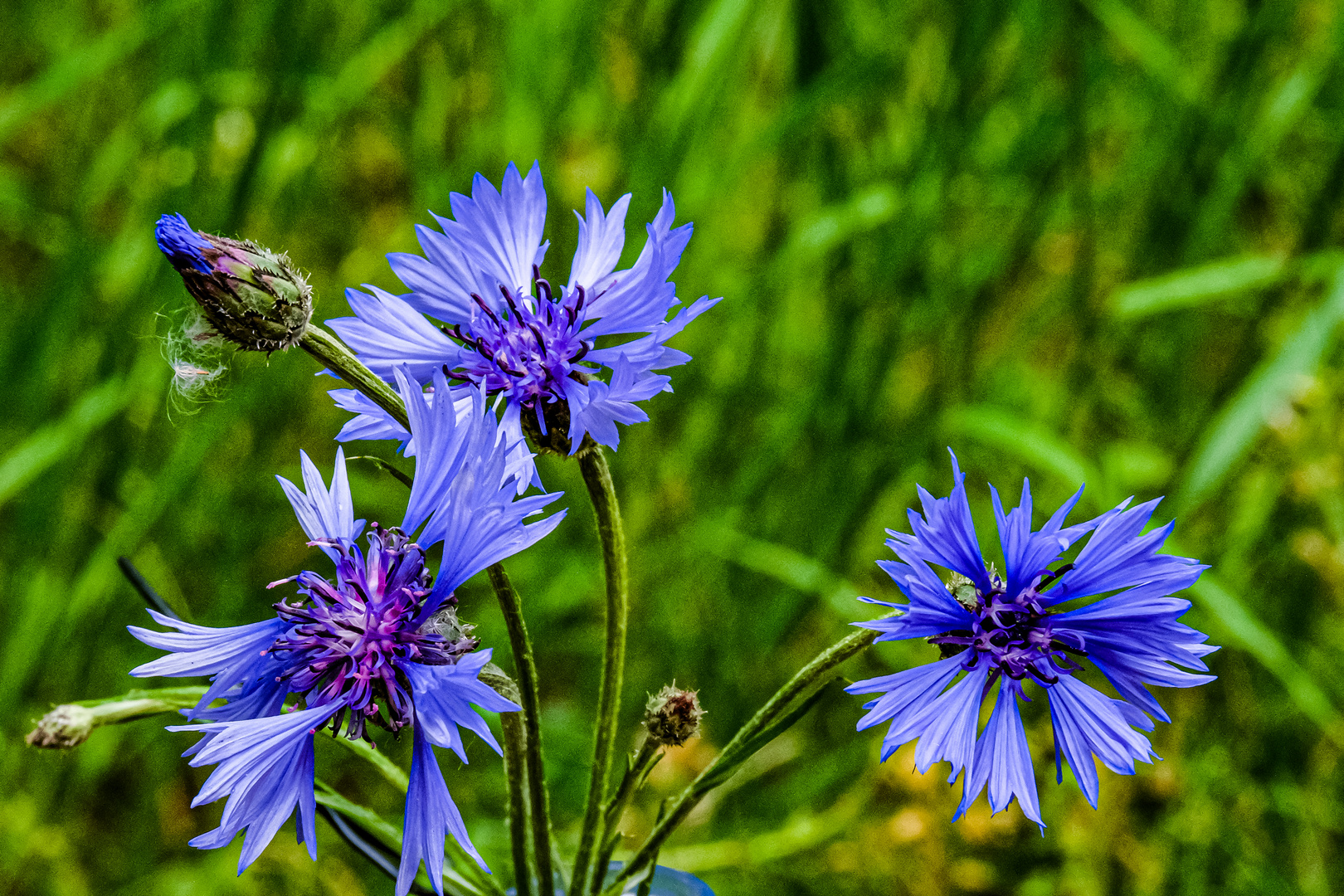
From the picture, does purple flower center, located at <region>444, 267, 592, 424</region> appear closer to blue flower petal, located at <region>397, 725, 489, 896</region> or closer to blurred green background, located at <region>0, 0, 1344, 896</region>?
blue flower petal, located at <region>397, 725, 489, 896</region>

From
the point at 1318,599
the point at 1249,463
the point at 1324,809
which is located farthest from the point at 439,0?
the point at 1324,809

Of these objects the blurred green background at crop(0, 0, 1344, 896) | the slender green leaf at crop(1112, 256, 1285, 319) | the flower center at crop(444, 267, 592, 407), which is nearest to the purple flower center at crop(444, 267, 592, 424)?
the flower center at crop(444, 267, 592, 407)

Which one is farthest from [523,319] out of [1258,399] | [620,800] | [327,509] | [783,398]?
[783,398]

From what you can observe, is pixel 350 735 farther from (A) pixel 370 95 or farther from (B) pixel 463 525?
(A) pixel 370 95

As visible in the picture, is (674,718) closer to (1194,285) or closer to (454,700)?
(454,700)

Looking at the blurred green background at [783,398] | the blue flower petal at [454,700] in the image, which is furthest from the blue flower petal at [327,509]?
the blurred green background at [783,398]

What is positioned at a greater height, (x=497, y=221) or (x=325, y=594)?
(x=497, y=221)

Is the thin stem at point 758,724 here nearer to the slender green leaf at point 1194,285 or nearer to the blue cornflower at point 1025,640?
the blue cornflower at point 1025,640
